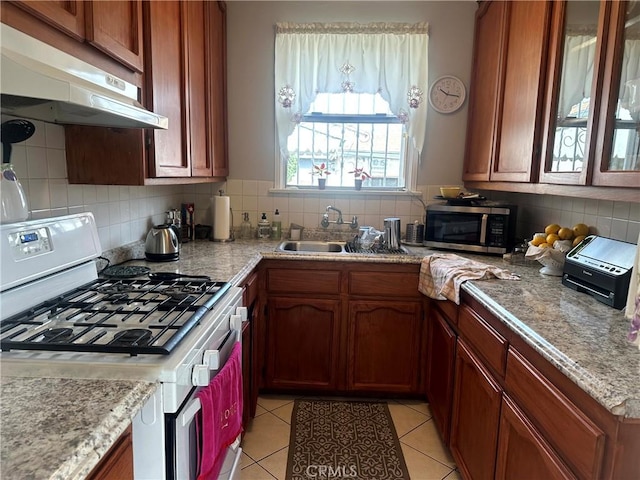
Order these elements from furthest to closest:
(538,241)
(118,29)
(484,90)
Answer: (484,90) < (538,241) < (118,29)

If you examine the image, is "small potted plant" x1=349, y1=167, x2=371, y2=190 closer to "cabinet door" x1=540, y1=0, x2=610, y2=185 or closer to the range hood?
"cabinet door" x1=540, y1=0, x2=610, y2=185

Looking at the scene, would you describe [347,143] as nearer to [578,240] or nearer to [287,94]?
[287,94]

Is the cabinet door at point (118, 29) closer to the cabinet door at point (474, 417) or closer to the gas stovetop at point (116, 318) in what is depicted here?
the gas stovetop at point (116, 318)

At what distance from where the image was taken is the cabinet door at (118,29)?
129 centimetres

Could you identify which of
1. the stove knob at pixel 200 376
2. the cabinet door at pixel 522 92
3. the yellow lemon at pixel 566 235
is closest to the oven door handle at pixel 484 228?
the cabinet door at pixel 522 92

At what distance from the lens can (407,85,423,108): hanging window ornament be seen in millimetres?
2787

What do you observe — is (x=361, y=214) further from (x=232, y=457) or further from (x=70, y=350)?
(x=70, y=350)

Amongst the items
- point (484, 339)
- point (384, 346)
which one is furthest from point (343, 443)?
point (484, 339)

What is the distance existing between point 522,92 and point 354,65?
1.13 meters

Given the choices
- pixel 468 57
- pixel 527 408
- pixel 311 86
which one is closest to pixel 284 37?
pixel 311 86

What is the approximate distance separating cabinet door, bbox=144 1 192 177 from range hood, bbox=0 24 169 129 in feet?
0.67

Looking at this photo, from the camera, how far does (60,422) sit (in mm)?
709

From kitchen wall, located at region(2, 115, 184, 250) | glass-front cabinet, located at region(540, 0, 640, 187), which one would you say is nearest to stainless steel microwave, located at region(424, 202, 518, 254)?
glass-front cabinet, located at region(540, 0, 640, 187)

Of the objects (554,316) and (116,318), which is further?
(554,316)
